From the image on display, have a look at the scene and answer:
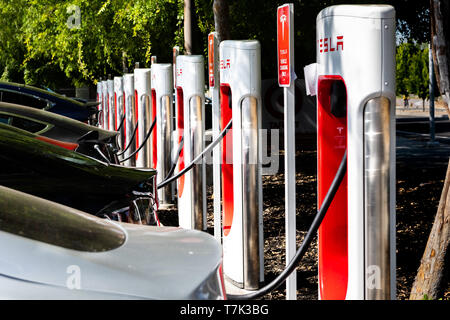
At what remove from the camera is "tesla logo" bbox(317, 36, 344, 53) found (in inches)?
182

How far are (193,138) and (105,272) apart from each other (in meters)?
6.38

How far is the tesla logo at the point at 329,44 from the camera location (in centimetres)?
461

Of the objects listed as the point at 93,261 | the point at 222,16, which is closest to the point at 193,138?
the point at 222,16

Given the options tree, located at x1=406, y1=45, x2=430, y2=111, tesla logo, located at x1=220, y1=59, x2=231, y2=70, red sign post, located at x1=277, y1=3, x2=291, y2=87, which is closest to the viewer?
red sign post, located at x1=277, y1=3, x2=291, y2=87

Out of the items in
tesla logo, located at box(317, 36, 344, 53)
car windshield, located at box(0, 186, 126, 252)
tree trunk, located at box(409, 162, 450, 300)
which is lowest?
tree trunk, located at box(409, 162, 450, 300)

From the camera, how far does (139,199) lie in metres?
4.81

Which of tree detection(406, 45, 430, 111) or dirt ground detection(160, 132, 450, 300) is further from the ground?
tree detection(406, 45, 430, 111)

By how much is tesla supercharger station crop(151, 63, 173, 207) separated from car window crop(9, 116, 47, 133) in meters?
2.86

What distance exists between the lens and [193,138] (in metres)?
8.94

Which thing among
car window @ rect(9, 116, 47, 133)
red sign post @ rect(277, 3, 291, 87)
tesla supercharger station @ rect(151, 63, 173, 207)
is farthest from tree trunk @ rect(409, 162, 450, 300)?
tesla supercharger station @ rect(151, 63, 173, 207)

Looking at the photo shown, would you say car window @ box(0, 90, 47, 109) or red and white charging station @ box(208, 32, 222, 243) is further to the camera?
car window @ box(0, 90, 47, 109)

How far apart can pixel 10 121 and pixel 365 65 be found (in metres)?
4.97

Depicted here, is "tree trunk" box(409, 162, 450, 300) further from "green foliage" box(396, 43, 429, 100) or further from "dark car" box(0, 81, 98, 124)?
"green foliage" box(396, 43, 429, 100)

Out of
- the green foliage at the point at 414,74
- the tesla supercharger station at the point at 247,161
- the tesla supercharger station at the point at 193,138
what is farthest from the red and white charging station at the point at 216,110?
the green foliage at the point at 414,74
